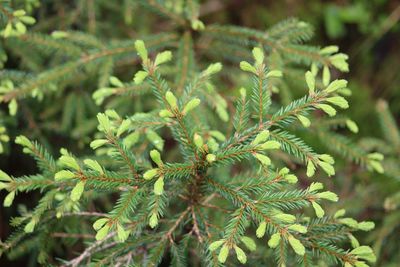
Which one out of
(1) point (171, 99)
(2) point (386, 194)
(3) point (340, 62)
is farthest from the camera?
(2) point (386, 194)

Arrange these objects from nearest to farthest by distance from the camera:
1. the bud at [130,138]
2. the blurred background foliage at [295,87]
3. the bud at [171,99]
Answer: the bud at [171,99], the bud at [130,138], the blurred background foliage at [295,87]

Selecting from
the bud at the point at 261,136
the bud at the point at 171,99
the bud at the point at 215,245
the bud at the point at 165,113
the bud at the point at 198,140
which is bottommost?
the bud at the point at 215,245

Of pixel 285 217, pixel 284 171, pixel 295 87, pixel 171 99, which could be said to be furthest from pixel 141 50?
pixel 295 87

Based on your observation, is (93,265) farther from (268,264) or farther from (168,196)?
(268,264)

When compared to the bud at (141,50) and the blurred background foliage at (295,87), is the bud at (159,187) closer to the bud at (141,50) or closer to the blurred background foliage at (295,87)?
the bud at (141,50)

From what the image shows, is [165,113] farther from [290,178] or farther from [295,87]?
[295,87]

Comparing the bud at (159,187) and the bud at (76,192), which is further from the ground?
the bud at (159,187)

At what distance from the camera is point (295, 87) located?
348 cm

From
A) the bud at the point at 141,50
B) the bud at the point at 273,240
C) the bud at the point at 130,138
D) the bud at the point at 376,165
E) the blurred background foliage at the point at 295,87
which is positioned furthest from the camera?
the blurred background foliage at the point at 295,87

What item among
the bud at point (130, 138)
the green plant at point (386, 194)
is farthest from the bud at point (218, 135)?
the green plant at point (386, 194)

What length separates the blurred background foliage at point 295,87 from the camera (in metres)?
2.52

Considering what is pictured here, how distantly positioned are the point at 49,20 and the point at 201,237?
1916mm

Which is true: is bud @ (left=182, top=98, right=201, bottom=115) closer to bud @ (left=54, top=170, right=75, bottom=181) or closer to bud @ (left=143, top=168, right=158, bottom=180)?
bud @ (left=143, top=168, right=158, bottom=180)

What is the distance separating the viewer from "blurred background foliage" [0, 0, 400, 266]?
2.52 m
